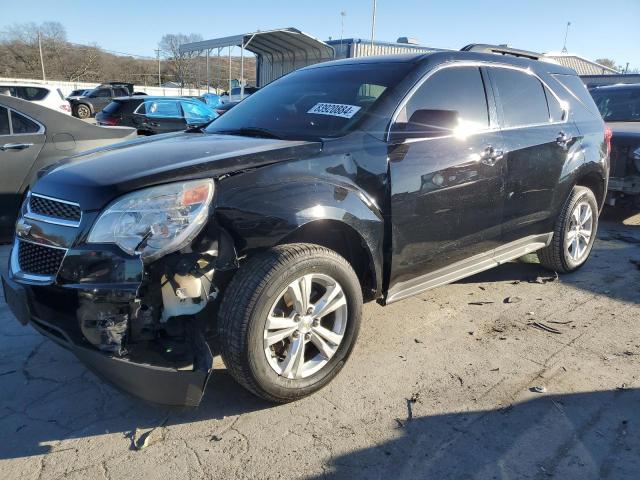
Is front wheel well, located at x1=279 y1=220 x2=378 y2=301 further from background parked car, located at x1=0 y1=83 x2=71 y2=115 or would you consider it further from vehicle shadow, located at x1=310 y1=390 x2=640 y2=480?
background parked car, located at x1=0 y1=83 x2=71 y2=115

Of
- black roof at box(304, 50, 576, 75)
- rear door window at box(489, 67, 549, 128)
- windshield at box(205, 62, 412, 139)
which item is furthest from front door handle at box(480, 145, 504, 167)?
windshield at box(205, 62, 412, 139)

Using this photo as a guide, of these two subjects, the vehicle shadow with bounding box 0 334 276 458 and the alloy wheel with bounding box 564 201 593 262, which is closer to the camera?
the vehicle shadow with bounding box 0 334 276 458

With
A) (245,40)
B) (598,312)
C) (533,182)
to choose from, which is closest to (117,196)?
(533,182)

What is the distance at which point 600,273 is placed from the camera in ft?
16.6

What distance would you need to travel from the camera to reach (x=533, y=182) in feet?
13.3

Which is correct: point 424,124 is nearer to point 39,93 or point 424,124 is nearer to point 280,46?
point 39,93

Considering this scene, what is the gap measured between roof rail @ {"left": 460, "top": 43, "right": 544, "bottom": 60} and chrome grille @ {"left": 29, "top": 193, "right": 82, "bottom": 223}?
3018mm

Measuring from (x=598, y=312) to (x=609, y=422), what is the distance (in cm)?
165

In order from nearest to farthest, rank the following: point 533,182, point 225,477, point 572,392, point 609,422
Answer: point 225,477, point 609,422, point 572,392, point 533,182

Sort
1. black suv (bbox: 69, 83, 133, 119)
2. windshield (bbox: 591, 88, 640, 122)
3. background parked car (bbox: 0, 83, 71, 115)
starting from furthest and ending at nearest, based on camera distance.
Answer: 1. black suv (bbox: 69, 83, 133, 119)
2. background parked car (bbox: 0, 83, 71, 115)
3. windshield (bbox: 591, 88, 640, 122)

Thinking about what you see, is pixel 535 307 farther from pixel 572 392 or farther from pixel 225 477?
pixel 225 477

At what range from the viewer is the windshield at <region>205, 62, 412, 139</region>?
318 centimetres

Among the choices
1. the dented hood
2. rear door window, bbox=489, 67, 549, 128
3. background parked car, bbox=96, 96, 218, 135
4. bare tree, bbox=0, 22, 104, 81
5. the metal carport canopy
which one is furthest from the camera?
bare tree, bbox=0, 22, 104, 81

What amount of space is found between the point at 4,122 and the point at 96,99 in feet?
85.6
